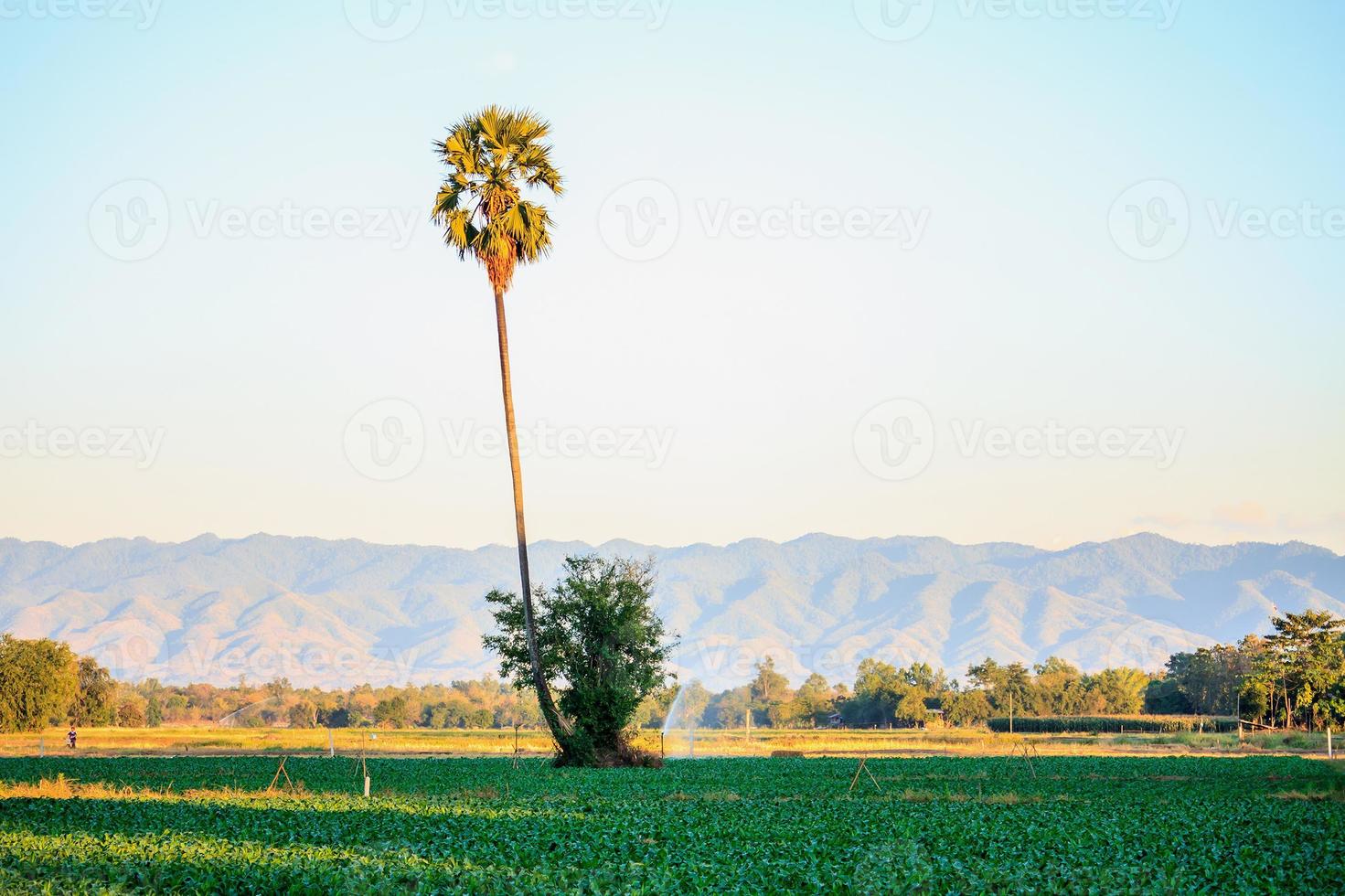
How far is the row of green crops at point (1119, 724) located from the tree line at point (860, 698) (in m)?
3.61

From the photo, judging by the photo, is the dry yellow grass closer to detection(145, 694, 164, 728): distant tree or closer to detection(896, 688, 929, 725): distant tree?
detection(896, 688, 929, 725): distant tree

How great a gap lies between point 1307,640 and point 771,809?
81907mm

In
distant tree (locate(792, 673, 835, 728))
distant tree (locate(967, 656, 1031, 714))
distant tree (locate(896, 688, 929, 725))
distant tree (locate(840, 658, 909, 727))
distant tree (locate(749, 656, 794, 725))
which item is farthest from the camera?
distant tree (locate(749, 656, 794, 725))

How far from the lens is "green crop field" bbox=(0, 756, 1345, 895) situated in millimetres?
19375

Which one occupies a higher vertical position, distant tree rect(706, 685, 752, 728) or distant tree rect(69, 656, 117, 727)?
distant tree rect(69, 656, 117, 727)

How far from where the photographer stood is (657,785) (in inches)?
1515

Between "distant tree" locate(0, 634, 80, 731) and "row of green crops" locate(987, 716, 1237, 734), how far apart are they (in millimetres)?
73140

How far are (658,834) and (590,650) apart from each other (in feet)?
87.1

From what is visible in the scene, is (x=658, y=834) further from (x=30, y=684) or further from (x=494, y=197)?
(x=30, y=684)

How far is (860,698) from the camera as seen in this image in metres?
136

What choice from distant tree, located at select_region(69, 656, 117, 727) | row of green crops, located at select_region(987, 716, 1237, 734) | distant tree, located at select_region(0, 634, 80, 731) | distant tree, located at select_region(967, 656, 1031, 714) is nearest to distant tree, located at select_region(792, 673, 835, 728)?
distant tree, located at select_region(967, 656, 1031, 714)

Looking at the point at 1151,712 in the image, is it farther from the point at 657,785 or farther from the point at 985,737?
the point at 657,785

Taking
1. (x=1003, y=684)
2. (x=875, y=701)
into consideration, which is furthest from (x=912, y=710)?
(x=1003, y=684)

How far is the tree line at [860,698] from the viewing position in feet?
290
